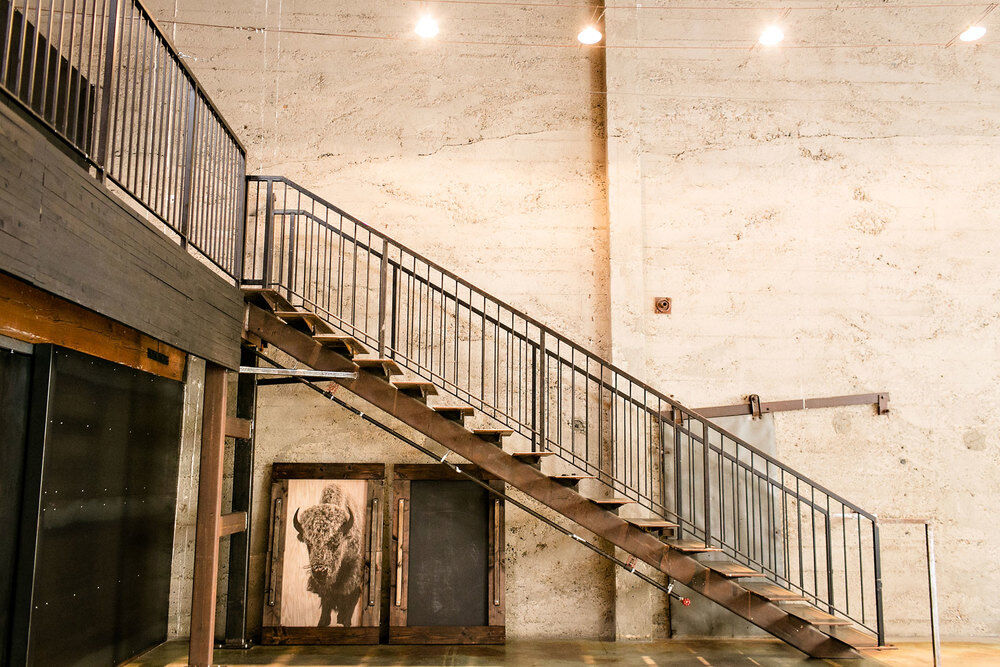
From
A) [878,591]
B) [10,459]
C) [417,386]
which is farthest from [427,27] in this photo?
[878,591]

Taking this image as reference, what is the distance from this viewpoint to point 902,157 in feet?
26.9

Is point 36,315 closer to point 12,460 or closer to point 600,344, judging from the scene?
point 12,460

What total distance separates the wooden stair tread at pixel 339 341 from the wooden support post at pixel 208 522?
0.78 metres

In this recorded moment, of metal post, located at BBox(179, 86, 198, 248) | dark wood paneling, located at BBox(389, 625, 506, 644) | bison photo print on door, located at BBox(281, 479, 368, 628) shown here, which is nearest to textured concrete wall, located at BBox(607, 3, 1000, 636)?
dark wood paneling, located at BBox(389, 625, 506, 644)

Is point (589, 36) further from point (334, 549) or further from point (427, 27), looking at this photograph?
point (334, 549)

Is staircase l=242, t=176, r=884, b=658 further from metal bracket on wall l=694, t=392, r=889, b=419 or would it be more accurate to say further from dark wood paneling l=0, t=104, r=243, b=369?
dark wood paneling l=0, t=104, r=243, b=369

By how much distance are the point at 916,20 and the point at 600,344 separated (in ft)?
16.4

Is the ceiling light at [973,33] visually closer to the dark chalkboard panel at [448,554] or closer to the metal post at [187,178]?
the dark chalkboard panel at [448,554]

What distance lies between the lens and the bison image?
A: 707cm

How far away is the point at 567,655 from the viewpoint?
6797 millimetres

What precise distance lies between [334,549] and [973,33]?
8315mm

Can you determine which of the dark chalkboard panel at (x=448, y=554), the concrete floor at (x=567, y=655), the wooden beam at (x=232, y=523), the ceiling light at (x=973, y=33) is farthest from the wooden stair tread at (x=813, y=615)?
the ceiling light at (x=973, y=33)

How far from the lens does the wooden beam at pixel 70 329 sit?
445 cm

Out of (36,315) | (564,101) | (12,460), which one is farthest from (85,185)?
(564,101)
